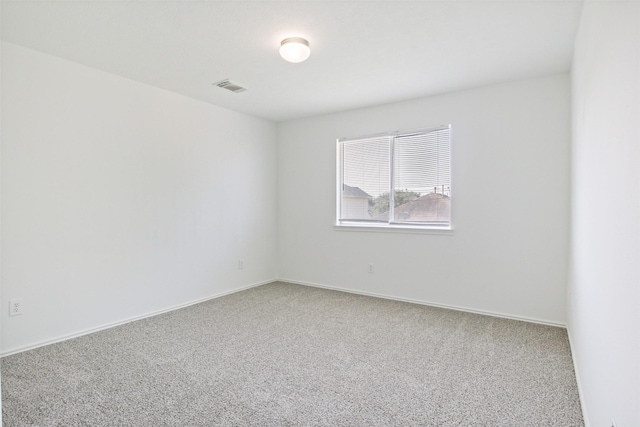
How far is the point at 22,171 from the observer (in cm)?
269

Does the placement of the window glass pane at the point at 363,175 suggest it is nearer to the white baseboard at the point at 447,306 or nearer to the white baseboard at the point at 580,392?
the white baseboard at the point at 447,306

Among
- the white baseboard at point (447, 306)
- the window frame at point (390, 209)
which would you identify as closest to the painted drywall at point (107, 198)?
the white baseboard at point (447, 306)

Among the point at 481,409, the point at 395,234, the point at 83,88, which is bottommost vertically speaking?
the point at 481,409

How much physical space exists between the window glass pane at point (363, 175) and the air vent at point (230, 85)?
1.64 metres

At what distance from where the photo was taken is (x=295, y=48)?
8.32 feet

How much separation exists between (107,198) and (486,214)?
380 cm

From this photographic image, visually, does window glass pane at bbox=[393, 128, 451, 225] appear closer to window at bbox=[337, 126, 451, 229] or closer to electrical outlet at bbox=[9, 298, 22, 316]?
window at bbox=[337, 126, 451, 229]

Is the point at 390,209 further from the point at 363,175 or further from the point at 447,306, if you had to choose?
the point at 447,306

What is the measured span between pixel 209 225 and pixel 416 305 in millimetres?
2678

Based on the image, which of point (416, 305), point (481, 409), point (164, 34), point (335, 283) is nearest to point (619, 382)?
point (481, 409)

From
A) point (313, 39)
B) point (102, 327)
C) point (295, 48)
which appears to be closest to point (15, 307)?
point (102, 327)

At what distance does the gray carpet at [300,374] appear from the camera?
74.4 inches

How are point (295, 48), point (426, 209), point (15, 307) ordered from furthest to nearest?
point (426, 209) → point (15, 307) → point (295, 48)

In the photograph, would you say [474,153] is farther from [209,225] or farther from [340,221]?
[209,225]
